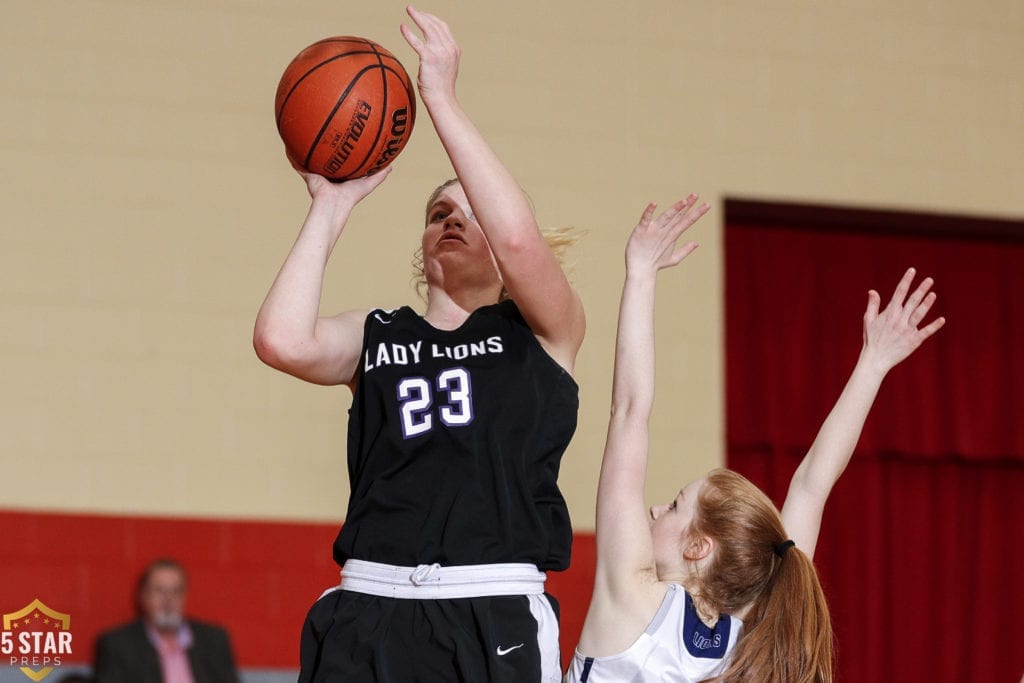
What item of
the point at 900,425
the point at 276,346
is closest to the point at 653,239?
the point at 276,346

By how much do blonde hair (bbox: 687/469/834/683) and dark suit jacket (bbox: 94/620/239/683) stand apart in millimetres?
2453

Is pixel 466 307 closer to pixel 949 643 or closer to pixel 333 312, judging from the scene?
pixel 333 312

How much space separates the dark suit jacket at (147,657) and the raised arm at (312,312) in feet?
7.75

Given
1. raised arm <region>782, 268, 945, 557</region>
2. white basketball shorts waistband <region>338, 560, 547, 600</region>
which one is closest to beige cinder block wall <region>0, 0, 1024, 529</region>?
raised arm <region>782, 268, 945, 557</region>

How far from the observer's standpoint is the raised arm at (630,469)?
2920 mm

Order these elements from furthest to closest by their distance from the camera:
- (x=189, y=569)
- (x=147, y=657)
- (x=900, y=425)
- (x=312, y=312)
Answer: (x=900, y=425) < (x=189, y=569) < (x=147, y=657) < (x=312, y=312)

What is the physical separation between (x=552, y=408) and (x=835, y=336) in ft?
11.9

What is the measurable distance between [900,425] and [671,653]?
11.7ft

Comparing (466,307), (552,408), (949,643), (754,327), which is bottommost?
(949,643)

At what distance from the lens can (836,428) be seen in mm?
3404

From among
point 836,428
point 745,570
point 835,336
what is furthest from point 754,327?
point 745,570

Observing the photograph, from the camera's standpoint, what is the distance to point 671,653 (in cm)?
288

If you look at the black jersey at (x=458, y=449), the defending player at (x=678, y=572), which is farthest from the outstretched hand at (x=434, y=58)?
the defending player at (x=678, y=572)

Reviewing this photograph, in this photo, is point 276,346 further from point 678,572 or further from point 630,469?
point 678,572
